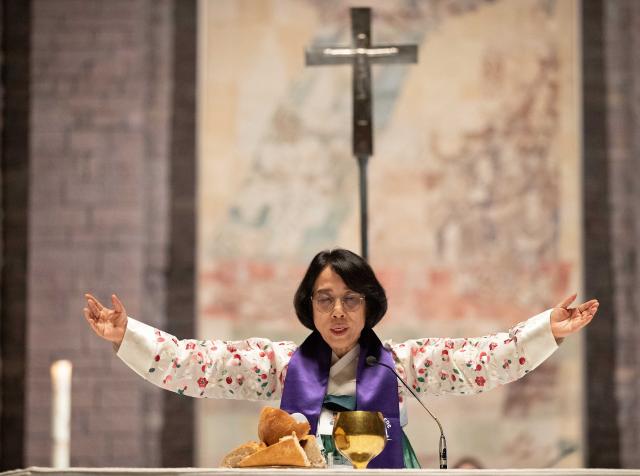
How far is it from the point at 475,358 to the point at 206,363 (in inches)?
33.8

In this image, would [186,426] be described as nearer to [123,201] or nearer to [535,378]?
[123,201]

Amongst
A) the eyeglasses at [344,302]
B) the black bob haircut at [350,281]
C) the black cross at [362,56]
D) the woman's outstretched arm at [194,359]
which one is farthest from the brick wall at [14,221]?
the eyeglasses at [344,302]

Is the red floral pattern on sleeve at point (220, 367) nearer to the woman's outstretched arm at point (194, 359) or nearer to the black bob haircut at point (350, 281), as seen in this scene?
Result: the woman's outstretched arm at point (194, 359)

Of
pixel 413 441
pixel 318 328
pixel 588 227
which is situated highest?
pixel 588 227

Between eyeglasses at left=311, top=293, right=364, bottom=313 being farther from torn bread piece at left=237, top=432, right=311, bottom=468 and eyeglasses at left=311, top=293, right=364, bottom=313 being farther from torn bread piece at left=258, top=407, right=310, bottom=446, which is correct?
torn bread piece at left=237, top=432, right=311, bottom=468

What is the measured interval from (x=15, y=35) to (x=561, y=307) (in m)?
3.51

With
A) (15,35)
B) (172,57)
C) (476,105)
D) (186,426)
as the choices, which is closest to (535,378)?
(476,105)

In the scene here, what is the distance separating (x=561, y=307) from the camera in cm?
303

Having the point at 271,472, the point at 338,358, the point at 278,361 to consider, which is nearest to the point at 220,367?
the point at 278,361

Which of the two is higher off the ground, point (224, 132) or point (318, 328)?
point (224, 132)

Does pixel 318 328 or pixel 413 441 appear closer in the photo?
pixel 318 328

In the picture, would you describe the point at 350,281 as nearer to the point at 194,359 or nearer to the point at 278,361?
the point at 278,361

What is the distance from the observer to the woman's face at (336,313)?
316cm

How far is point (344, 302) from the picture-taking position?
10.4 ft
